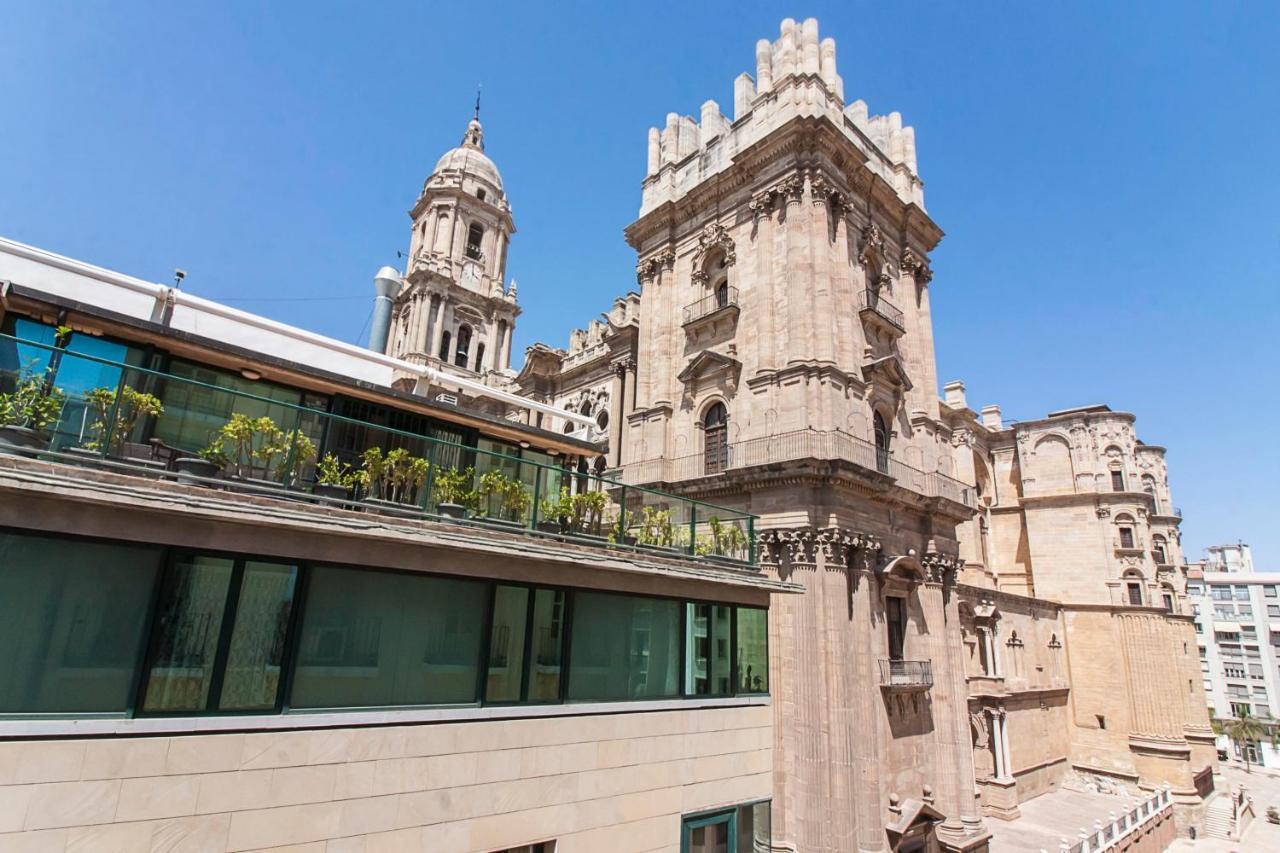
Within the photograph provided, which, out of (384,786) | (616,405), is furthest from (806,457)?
(384,786)

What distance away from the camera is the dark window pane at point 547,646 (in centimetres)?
870

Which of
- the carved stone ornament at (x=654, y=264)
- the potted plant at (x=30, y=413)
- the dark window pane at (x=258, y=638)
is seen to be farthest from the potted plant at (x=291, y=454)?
the carved stone ornament at (x=654, y=264)

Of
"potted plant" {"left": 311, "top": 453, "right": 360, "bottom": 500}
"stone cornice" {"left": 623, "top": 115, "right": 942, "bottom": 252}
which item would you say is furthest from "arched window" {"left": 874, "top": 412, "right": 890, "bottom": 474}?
"potted plant" {"left": 311, "top": 453, "right": 360, "bottom": 500}

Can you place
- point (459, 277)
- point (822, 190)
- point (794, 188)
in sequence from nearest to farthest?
1. point (794, 188)
2. point (822, 190)
3. point (459, 277)

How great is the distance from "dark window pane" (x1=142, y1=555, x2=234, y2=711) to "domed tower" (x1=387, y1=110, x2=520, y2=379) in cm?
3698

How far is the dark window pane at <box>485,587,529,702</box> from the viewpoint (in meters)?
8.34

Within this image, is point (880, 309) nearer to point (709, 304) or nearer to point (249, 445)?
point (709, 304)

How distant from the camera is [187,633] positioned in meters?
6.50

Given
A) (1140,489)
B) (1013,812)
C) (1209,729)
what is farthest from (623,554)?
(1209,729)

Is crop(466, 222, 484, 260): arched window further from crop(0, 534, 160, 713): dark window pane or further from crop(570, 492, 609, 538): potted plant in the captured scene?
crop(0, 534, 160, 713): dark window pane

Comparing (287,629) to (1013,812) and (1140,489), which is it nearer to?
(1013,812)

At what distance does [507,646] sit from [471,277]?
4217cm

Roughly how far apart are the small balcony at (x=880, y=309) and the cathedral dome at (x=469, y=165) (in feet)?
117

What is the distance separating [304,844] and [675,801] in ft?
17.3
